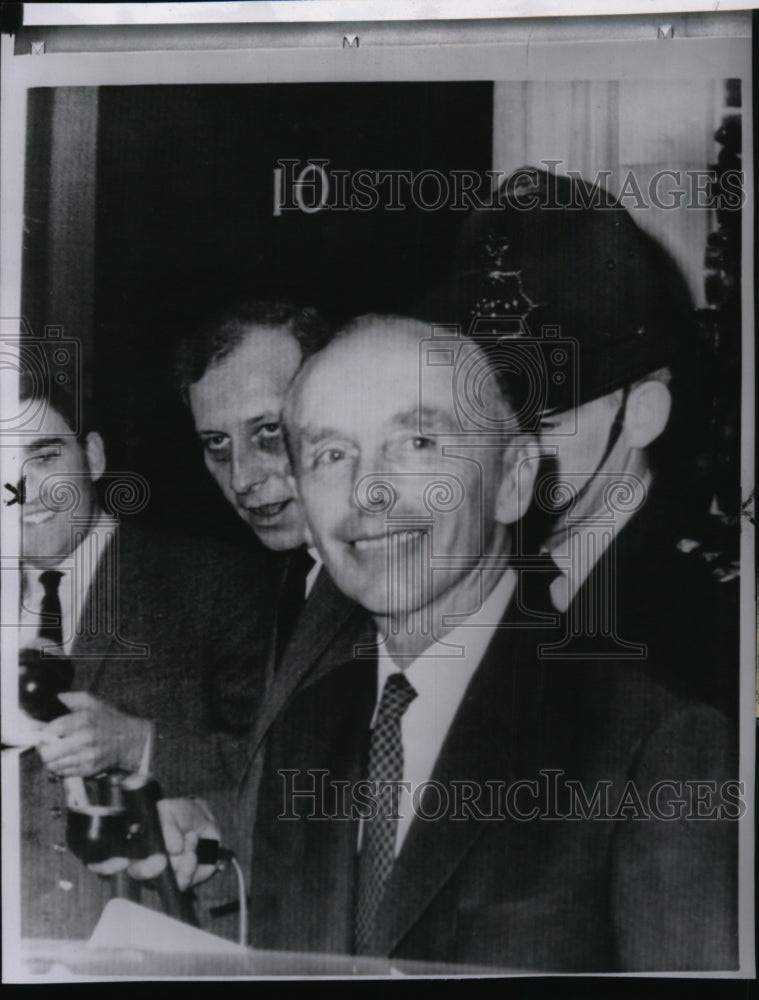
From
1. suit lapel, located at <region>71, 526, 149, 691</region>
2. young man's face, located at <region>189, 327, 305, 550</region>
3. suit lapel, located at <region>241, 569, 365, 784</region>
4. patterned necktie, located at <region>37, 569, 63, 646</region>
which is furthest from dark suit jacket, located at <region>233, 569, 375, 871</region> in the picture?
patterned necktie, located at <region>37, 569, 63, 646</region>

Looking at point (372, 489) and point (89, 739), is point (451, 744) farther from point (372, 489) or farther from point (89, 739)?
point (89, 739)

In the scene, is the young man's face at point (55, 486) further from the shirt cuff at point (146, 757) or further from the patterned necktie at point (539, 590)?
the patterned necktie at point (539, 590)

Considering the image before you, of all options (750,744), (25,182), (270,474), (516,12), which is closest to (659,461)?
(750,744)

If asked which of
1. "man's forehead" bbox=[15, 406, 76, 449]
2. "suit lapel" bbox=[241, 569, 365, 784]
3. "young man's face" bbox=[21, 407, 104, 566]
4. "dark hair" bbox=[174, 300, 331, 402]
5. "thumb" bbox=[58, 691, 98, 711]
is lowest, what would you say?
"thumb" bbox=[58, 691, 98, 711]

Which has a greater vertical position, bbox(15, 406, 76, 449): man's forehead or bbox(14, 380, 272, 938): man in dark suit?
bbox(15, 406, 76, 449): man's forehead

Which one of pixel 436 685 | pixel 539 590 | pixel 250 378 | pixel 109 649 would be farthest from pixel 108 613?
pixel 539 590

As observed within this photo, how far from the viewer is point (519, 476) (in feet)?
4.55

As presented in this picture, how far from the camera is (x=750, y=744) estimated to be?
1399 millimetres

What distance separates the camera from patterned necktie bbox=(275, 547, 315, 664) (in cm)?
139

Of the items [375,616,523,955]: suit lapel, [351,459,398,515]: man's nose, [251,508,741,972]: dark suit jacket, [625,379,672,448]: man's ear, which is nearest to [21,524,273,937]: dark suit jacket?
[251,508,741,972]: dark suit jacket

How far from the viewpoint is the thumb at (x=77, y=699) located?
140cm

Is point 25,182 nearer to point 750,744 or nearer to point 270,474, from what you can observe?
point 270,474

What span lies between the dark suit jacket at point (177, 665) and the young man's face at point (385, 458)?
0.18 meters

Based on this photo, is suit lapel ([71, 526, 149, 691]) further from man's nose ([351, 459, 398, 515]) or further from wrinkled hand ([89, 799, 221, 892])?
man's nose ([351, 459, 398, 515])
